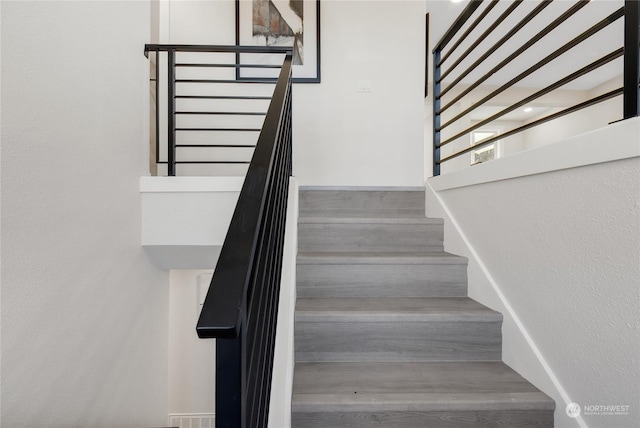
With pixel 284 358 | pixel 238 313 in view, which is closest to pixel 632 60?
pixel 238 313

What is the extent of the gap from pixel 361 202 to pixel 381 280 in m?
0.71

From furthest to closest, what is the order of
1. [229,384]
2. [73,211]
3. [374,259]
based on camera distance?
[374,259] < [73,211] < [229,384]

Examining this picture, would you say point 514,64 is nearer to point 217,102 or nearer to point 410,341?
point 217,102

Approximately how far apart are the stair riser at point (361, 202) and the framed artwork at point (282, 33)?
1364 mm

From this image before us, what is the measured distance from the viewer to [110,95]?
1.49 meters

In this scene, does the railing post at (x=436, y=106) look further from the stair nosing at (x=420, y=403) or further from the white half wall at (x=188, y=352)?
the white half wall at (x=188, y=352)

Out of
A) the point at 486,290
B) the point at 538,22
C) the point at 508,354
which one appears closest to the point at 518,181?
the point at 486,290

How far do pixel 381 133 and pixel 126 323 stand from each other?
2.49 meters

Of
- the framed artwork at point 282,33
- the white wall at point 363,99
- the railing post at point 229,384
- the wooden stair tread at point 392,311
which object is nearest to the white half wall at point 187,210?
the wooden stair tread at point 392,311

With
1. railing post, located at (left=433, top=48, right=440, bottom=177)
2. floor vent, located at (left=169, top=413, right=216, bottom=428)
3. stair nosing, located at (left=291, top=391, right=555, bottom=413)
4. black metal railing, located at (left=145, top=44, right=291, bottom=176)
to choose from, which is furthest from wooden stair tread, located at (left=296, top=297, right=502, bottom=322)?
floor vent, located at (left=169, top=413, right=216, bottom=428)

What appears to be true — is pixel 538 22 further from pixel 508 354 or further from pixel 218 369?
pixel 218 369

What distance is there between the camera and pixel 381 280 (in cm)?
163

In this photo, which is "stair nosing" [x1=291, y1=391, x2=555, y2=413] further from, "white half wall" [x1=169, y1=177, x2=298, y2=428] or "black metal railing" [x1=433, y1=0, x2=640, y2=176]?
"white half wall" [x1=169, y1=177, x2=298, y2=428]

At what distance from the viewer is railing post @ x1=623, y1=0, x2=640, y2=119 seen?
922 mm
